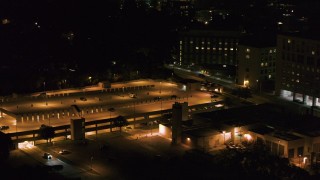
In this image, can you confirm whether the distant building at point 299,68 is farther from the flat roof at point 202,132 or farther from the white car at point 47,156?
the white car at point 47,156

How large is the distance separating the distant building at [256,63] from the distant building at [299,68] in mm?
3081

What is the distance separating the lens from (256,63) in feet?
160

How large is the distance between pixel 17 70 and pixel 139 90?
12634 millimetres

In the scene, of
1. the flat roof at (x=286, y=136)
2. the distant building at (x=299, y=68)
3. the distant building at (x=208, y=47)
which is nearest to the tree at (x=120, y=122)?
the flat roof at (x=286, y=136)

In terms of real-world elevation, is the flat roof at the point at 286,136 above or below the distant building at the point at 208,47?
below

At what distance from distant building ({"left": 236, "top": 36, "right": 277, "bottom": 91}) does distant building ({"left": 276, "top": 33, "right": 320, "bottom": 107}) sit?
3.08 m

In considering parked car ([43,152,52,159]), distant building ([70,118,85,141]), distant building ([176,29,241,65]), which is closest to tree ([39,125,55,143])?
distant building ([70,118,85,141])

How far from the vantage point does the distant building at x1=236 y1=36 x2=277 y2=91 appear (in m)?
48.6

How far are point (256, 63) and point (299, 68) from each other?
5.68m

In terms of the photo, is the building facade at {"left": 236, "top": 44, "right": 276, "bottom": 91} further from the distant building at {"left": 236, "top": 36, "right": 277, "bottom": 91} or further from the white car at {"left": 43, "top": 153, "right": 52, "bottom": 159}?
the white car at {"left": 43, "top": 153, "right": 52, "bottom": 159}

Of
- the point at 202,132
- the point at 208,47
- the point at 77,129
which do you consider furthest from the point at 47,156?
the point at 208,47

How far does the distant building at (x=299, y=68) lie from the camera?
42188 millimetres

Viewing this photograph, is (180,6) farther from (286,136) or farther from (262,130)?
(286,136)

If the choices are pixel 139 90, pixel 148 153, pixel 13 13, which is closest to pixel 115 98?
pixel 139 90
